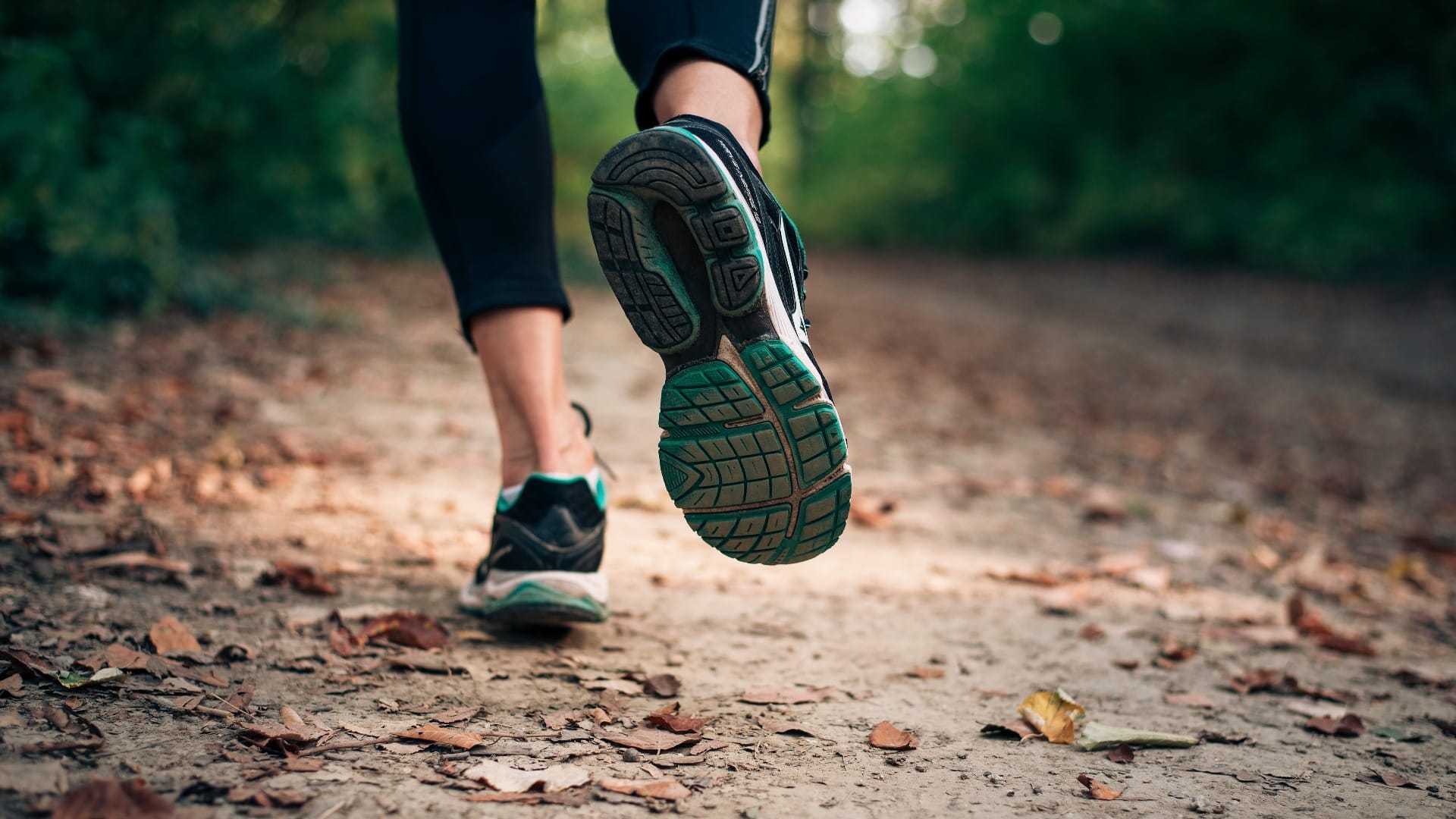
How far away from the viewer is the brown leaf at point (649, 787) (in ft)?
3.40

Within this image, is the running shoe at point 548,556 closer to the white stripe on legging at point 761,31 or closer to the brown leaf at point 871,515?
the white stripe on legging at point 761,31

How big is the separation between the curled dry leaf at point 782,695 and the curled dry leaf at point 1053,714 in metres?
0.25

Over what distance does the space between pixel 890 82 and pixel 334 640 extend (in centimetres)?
1584

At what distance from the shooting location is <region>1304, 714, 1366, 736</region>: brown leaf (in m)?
1.34

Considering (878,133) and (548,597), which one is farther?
(878,133)

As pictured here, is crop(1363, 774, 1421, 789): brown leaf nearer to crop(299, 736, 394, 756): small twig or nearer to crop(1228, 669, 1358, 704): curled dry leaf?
crop(1228, 669, 1358, 704): curled dry leaf

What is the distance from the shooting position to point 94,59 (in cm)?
395

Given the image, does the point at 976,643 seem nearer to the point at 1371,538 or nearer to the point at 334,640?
the point at 334,640

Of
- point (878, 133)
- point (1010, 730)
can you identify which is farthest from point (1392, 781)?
point (878, 133)

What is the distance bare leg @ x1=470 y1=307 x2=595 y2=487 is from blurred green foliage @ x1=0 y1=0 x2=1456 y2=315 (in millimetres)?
2595

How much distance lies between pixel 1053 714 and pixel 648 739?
1.66ft

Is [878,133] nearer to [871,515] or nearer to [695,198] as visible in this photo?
[871,515]

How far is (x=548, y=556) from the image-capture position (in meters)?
1.45

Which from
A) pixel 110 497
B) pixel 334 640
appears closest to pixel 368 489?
pixel 110 497
